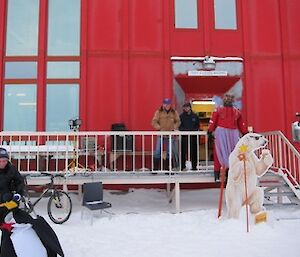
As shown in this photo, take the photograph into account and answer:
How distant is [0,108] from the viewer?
34.4ft

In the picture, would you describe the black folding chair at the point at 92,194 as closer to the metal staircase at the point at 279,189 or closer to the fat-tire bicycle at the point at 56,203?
the fat-tire bicycle at the point at 56,203

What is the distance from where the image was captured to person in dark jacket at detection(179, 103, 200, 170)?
9.10m

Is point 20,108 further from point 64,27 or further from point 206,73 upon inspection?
point 206,73

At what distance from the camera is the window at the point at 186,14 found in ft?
36.9

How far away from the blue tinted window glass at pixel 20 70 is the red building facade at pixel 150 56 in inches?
3.4

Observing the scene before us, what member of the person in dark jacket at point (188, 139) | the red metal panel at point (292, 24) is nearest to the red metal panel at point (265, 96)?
the red metal panel at point (292, 24)

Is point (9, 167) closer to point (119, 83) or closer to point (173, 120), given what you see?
point (173, 120)

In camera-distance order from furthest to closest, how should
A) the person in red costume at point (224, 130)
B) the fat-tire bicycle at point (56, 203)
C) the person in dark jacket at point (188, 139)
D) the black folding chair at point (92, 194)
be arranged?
the person in dark jacket at point (188, 139) < the person in red costume at point (224, 130) < the black folding chair at point (92, 194) < the fat-tire bicycle at point (56, 203)

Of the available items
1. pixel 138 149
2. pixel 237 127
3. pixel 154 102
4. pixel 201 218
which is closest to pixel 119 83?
pixel 154 102

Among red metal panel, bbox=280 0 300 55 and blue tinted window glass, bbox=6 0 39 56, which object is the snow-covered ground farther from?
red metal panel, bbox=280 0 300 55

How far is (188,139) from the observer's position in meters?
8.96

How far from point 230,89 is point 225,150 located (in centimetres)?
371

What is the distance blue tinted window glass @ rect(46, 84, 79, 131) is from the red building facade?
2.3 inches

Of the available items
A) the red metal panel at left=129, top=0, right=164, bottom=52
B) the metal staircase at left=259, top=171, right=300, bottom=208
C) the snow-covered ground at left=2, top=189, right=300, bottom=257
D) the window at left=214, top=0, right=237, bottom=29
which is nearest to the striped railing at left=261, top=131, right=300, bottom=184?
the metal staircase at left=259, top=171, right=300, bottom=208
